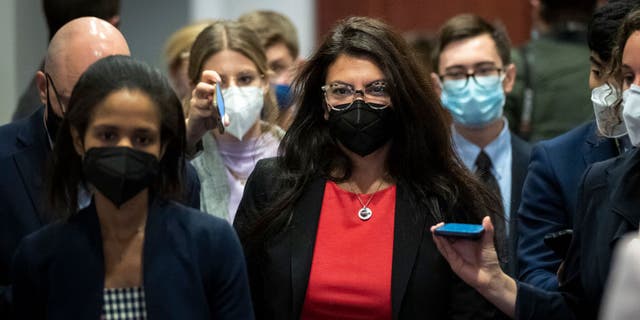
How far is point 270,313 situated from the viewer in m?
3.44

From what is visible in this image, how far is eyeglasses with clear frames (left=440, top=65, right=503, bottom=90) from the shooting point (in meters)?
4.88

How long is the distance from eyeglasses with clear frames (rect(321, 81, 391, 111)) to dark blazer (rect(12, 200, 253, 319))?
0.75m

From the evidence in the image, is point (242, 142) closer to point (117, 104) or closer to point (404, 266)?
point (404, 266)

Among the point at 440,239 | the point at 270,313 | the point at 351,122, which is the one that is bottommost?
the point at 270,313

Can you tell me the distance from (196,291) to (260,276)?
2.00ft

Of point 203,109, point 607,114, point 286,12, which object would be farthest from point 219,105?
point 286,12

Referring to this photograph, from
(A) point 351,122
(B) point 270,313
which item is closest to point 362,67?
(A) point 351,122

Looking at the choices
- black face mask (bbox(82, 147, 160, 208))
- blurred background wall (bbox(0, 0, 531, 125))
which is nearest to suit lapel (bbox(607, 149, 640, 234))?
black face mask (bbox(82, 147, 160, 208))

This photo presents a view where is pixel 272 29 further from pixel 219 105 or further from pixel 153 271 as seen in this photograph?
pixel 153 271

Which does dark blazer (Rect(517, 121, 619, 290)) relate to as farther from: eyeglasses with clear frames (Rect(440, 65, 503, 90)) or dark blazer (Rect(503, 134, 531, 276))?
eyeglasses with clear frames (Rect(440, 65, 503, 90))

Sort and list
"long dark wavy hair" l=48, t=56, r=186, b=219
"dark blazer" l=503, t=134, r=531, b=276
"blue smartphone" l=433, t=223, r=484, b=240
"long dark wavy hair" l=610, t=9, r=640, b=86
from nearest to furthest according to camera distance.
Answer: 1. "long dark wavy hair" l=48, t=56, r=186, b=219
2. "blue smartphone" l=433, t=223, r=484, b=240
3. "long dark wavy hair" l=610, t=9, r=640, b=86
4. "dark blazer" l=503, t=134, r=531, b=276

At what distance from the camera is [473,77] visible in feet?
16.1

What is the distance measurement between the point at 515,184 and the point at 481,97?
1.45ft

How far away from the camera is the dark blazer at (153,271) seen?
2.85 metres
